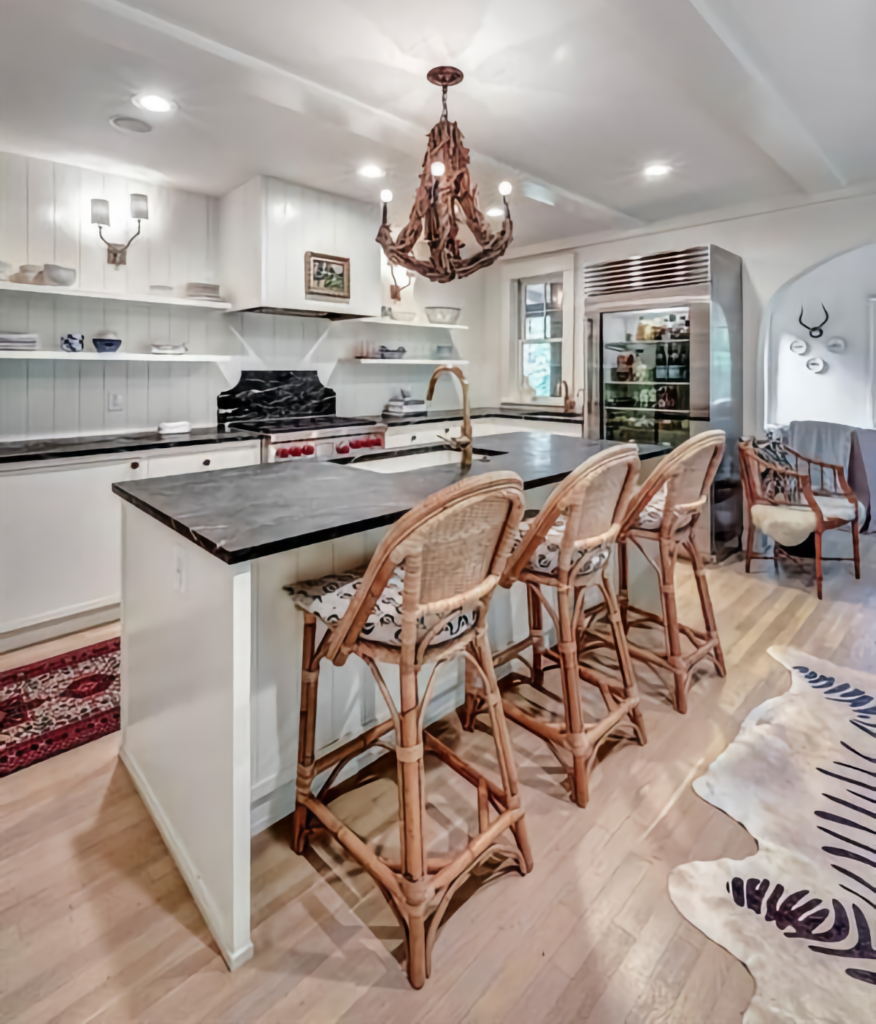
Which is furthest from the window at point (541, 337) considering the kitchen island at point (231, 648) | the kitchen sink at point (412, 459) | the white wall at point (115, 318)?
the kitchen island at point (231, 648)

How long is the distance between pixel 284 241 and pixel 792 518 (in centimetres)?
356

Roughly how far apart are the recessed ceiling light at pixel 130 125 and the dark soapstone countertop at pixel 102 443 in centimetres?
149

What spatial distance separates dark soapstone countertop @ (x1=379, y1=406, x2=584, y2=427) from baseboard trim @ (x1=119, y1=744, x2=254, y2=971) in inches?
121

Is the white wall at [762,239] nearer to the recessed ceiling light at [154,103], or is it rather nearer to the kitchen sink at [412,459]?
the kitchen sink at [412,459]

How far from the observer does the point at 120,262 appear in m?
3.71

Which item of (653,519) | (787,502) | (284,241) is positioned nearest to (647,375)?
(787,502)

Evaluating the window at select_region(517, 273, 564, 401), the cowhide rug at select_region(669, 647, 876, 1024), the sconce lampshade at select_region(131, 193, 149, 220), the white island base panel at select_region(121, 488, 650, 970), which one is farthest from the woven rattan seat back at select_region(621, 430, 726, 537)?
the window at select_region(517, 273, 564, 401)

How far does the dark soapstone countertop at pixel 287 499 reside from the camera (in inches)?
55.4

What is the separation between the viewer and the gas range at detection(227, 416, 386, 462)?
3896 millimetres

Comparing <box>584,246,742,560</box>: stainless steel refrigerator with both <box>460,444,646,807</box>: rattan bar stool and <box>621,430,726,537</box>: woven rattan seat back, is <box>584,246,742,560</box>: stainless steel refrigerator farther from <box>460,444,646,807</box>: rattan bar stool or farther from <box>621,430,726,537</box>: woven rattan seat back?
<box>460,444,646,807</box>: rattan bar stool

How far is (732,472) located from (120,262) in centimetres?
420

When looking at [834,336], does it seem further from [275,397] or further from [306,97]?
[306,97]

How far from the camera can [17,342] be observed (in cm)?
319

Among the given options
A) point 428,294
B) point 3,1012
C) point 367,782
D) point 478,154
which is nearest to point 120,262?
point 478,154
